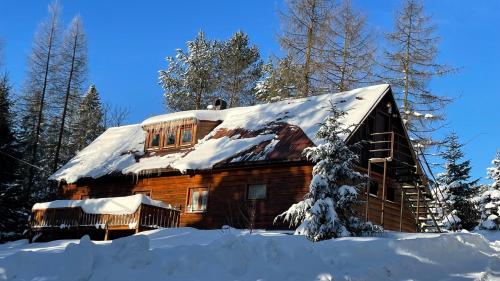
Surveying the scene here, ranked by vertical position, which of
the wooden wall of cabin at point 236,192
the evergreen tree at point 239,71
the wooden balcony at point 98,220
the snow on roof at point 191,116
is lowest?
the wooden balcony at point 98,220

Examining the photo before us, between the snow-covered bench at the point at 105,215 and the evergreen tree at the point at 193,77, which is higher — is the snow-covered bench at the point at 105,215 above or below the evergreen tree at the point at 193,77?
below

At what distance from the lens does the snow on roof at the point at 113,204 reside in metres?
20.6

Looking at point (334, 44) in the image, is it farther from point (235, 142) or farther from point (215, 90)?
point (215, 90)

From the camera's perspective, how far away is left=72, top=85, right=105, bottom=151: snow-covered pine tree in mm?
44938

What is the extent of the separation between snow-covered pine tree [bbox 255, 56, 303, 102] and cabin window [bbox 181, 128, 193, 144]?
983cm

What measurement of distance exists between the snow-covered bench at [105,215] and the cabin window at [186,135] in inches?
172

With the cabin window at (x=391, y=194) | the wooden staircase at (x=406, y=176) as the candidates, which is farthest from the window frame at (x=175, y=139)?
the cabin window at (x=391, y=194)

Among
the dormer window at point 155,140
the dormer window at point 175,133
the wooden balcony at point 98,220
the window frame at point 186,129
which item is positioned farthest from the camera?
the dormer window at point 155,140

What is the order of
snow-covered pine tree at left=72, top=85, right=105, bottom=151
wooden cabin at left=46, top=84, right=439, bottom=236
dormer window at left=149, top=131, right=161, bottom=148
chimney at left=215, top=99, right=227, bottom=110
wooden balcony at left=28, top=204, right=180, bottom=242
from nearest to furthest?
wooden balcony at left=28, top=204, right=180, bottom=242, wooden cabin at left=46, top=84, right=439, bottom=236, dormer window at left=149, top=131, right=161, bottom=148, chimney at left=215, top=99, right=227, bottom=110, snow-covered pine tree at left=72, top=85, right=105, bottom=151

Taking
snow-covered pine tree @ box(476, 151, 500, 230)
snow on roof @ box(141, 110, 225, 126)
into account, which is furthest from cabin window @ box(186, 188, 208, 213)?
snow-covered pine tree @ box(476, 151, 500, 230)

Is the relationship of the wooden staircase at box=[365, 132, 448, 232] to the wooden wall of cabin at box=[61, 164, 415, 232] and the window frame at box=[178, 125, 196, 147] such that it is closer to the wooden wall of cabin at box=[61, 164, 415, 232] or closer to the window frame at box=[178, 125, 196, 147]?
the wooden wall of cabin at box=[61, 164, 415, 232]

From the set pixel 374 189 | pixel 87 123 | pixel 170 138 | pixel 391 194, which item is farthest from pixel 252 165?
pixel 87 123

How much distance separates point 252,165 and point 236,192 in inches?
56.1

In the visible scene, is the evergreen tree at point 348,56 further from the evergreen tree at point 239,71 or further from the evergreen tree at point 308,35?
the evergreen tree at point 239,71
